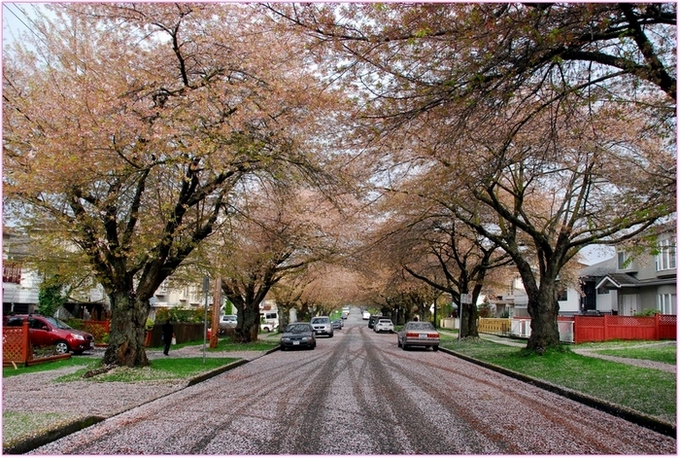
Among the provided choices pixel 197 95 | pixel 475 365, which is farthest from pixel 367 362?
pixel 197 95

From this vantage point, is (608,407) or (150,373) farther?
(150,373)

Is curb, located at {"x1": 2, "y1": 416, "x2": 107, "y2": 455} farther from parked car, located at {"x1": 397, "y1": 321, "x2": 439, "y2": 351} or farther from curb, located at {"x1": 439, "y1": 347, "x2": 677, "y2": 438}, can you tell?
parked car, located at {"x1": 397, "y1": 321, "x2": 439, "y2": 351}

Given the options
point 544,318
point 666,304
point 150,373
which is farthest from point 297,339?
point 666,304

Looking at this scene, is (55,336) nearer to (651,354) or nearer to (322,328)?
(651,354)

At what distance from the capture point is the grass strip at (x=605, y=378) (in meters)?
10.3

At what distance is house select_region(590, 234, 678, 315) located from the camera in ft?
110

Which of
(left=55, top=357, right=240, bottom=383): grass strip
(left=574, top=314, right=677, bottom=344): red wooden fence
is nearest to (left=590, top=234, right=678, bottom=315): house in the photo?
(left=574, top=314, right=677, bottom=344): red wooden fence

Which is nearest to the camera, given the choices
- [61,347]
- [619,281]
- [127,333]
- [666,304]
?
[127,333]

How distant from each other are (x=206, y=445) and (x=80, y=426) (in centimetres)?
265

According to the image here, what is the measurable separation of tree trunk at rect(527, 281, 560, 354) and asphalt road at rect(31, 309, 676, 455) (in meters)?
6.66

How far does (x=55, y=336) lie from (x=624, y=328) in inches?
1071

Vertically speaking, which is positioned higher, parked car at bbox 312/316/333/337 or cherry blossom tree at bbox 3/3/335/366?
cherry blossom tree at bbox 3/3/335/366

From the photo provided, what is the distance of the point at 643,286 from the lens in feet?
121

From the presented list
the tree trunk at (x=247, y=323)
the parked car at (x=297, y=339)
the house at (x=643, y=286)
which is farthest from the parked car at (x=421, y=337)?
the house at (x=643, y=286)
